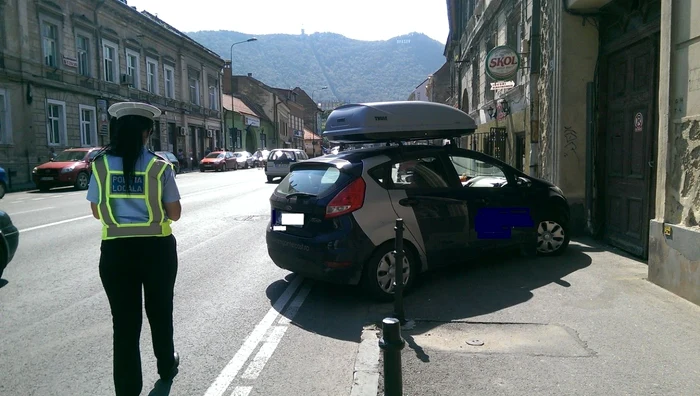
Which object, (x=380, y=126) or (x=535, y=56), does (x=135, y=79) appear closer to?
(x=535, y=56)

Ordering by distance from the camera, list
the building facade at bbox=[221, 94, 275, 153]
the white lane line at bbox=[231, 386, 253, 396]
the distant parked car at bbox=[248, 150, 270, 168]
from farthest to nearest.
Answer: the building facade at bbox=[221, 94, 275, 153] < the distant parked car at bbox=[248, 150, 270, 168] < the white lane line at bbox=[231, 386, 253, 396]

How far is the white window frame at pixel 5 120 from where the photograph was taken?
2311 centimetres

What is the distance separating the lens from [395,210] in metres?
5.70

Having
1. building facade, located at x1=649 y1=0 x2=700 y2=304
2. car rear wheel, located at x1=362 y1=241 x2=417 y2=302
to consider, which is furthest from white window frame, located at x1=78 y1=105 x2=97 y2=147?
building facade, located at x1=649 y1=0 x2=700 y2=304

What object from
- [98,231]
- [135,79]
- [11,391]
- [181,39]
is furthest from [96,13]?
[11,391]

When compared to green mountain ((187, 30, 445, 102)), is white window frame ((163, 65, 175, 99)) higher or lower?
lower

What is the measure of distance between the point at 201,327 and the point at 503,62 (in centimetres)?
980

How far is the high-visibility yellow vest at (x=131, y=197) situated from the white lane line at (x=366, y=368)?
67.1 inches

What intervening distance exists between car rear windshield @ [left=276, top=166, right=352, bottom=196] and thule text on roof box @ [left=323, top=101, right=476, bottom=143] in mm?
806

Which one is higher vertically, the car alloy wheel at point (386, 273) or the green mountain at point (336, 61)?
the green mountain at point (336, 61)

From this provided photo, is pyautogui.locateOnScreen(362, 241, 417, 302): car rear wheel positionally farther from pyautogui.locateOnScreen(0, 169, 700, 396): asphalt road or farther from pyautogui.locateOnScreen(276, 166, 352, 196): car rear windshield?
pyautogui.locateOnScreen(276, 166, 352, 196): car rear windshield

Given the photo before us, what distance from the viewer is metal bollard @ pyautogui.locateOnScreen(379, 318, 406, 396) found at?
2895 mm

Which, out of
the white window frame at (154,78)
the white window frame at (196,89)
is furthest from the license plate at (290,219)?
the white window frame at (196,89)

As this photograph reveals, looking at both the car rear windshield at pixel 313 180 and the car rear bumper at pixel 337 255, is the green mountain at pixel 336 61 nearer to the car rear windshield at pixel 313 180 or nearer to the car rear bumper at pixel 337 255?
the car rear windshield at pixel 313 180
